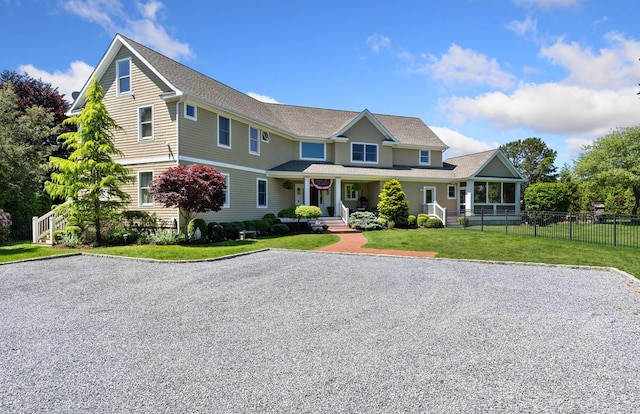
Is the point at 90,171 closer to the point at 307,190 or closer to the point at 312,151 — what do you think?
the point at 307,190

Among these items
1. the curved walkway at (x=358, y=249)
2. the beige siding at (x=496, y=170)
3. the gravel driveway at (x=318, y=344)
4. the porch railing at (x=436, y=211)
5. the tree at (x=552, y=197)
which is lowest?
the gravel driveway at (x=318, y=344)

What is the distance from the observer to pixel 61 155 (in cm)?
2408

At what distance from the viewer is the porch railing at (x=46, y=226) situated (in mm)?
14922

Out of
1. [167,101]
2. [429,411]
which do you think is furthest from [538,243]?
[167,101]

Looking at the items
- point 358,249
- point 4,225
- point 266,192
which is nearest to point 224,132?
point 266,192

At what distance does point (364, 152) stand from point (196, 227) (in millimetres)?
14722

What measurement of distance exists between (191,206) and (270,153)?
879 centimetres

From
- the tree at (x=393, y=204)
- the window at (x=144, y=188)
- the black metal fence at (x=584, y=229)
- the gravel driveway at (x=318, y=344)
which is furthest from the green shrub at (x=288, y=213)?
the gravel driveway at (x=318, y=344)

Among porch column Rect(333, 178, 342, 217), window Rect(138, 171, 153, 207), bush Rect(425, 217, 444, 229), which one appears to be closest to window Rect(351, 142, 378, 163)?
porch column Rect(333, 178, 342, 217)

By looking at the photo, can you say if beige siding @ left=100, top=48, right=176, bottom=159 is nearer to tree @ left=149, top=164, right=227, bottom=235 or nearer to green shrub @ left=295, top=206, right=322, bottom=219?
tree @ left=149, top=164, right=227, bottom=235

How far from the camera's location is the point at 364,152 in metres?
26.0

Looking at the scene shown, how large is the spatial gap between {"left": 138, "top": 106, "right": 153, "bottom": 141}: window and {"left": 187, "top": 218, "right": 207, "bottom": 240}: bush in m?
4.77

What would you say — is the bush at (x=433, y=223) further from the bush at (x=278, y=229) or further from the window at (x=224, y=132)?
the window at (x=224, y=132)

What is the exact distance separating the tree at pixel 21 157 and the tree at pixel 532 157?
5714 centimetres
